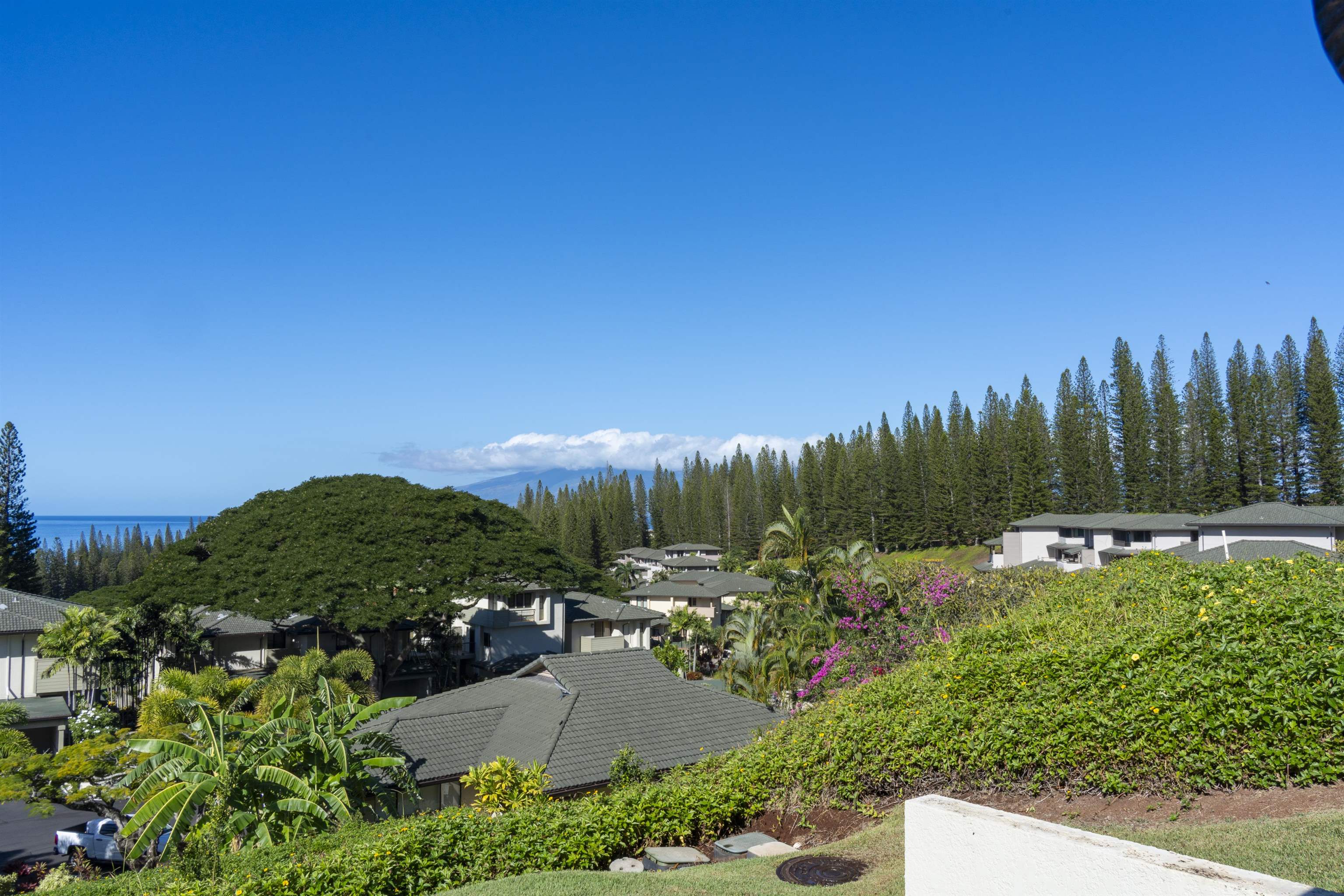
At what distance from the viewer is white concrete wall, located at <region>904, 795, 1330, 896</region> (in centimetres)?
352

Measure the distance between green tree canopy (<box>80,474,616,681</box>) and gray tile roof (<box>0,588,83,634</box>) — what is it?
125 centimetres

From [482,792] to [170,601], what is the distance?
22089 mm

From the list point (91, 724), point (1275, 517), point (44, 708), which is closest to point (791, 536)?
point (91, 724)

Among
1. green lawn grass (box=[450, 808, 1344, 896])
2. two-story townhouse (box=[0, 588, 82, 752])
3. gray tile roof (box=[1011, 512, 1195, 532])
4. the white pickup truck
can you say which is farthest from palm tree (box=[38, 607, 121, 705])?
gray tile roof (box=[1011, 512, 1195, 532])

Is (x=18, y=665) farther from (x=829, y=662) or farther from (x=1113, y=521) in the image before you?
(x=1113, y=521)

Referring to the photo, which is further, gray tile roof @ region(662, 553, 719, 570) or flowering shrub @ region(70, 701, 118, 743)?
gray tile roof @ region(662, 553, 719, 570)

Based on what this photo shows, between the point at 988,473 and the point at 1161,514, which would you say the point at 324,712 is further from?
the point at 988,473

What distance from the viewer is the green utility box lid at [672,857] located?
26.5ft

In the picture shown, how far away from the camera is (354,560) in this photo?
92.7 ft

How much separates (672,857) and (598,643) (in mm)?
30469

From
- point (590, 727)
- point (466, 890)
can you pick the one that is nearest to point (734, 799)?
point (466, 890)

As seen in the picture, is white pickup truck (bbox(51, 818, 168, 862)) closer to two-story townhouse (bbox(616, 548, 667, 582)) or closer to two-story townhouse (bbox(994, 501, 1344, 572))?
two-story townhouse (bbox(994, 501, 1344, 572))

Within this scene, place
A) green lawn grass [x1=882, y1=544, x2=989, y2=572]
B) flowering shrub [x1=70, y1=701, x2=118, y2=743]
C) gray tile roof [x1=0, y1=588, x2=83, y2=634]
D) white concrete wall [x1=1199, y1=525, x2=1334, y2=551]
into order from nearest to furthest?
flowering shrub [x1=70, y1=701, x2=118, y2=743], gray tile roof [x1=0, y1=588, x2=83, y2=634], white concrete wall [x1=1199, y1=525, x2=1334, y2=551], green lawn grass [x1=882, y1=544, x2=989, y2=572]

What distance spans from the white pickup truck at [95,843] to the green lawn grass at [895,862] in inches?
570
